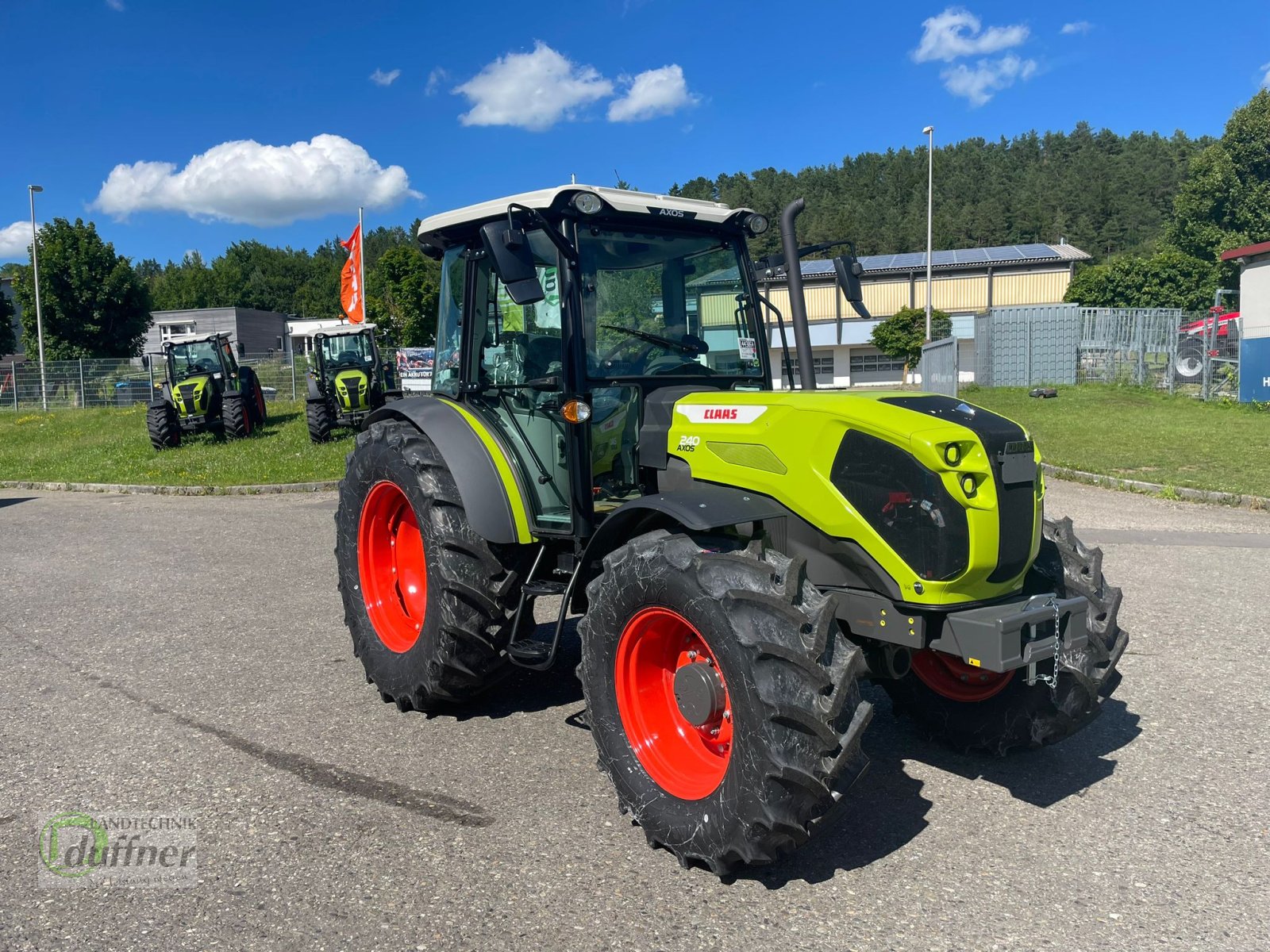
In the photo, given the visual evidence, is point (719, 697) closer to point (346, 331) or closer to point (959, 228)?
point (346, 331)

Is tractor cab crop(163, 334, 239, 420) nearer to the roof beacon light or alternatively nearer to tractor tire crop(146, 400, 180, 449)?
tractor tire crop(146, 400, 180, 449)

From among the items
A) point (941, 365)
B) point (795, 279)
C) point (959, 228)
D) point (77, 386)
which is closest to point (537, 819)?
point (795, 279)

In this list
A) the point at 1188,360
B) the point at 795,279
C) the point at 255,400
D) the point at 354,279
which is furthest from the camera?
the point at 1188,360

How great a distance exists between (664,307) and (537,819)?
7.82 feet

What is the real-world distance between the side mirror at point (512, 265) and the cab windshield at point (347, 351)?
17700mm

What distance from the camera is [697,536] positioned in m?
3.75

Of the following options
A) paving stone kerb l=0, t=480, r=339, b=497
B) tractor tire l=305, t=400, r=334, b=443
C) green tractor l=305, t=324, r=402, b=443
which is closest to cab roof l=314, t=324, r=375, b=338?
green tractor l=305, t=324, r=402, b=443

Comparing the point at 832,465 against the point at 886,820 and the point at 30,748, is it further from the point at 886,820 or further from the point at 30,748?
the point at 30,748

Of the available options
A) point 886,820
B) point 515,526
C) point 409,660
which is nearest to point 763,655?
point 886,820

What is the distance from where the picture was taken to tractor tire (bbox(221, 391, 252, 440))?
20.5 metres

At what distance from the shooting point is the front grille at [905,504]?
330 cm

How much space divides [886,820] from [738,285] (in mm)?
2628

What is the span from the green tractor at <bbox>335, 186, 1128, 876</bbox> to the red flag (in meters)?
17.3

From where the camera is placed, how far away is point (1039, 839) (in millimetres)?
3623
